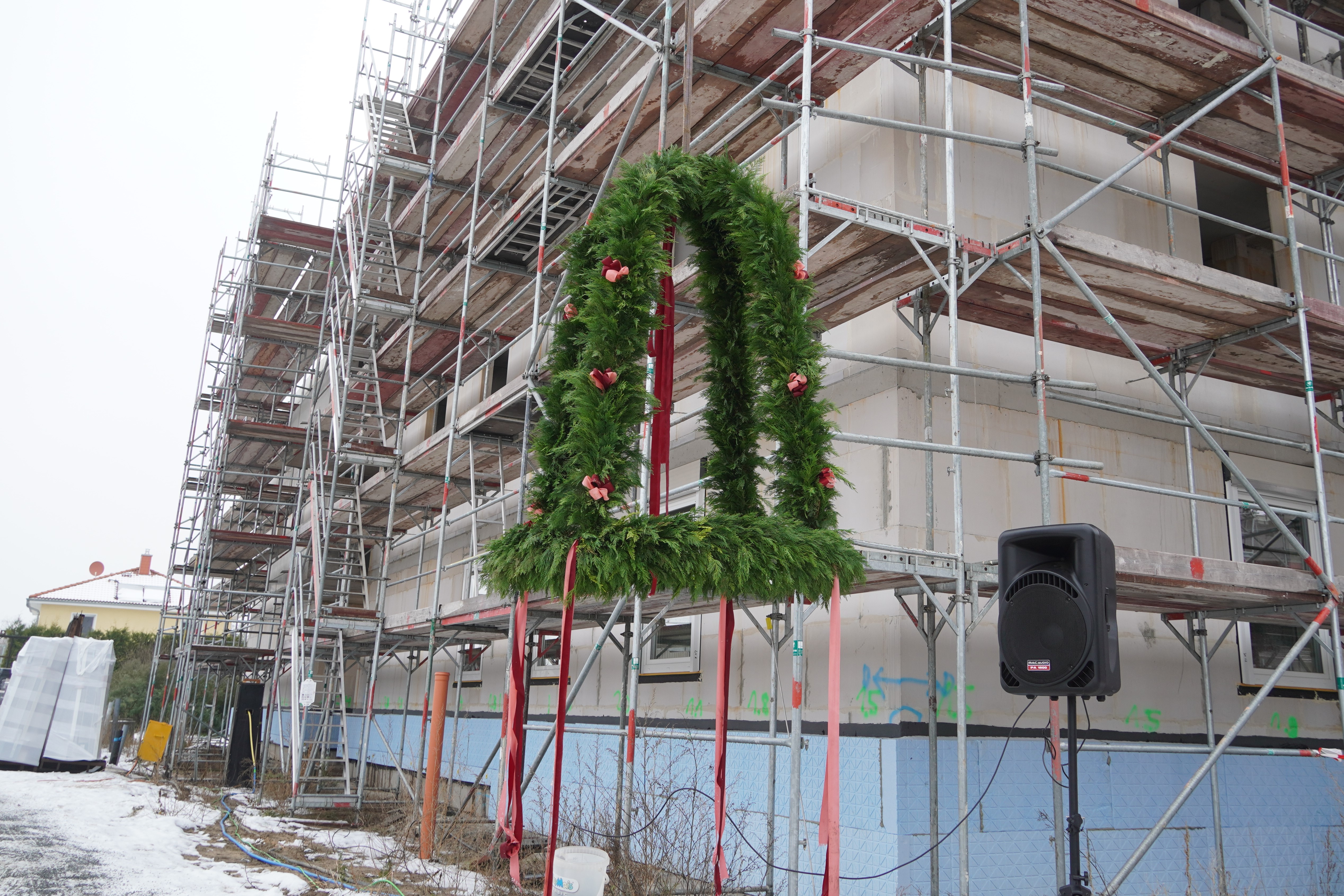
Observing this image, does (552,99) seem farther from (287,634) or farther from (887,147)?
(287,634)

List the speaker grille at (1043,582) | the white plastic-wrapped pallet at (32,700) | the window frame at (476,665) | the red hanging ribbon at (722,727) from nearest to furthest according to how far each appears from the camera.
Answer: the red hanging ribbon at (722,727), the speaker grille at (1043,582), the window frame at (476,665), the white plastic-wrapped pallet at (32,700)

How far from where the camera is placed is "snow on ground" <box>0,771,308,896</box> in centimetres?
854

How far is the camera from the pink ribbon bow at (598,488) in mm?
3789

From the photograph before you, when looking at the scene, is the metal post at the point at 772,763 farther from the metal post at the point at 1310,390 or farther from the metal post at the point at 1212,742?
the metal post at the point at 1310,390

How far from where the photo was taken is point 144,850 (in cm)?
1057

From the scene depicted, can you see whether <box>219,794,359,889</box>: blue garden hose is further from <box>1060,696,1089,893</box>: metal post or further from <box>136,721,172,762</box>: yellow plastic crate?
<box>136,721,172,762</box>: yellow plastic crate

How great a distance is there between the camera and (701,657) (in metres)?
9.33

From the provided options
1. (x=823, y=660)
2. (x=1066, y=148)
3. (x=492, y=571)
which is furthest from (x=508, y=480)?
(x=492, y=571)

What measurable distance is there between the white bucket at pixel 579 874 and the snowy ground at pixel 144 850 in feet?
13.1

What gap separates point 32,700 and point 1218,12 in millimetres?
24150

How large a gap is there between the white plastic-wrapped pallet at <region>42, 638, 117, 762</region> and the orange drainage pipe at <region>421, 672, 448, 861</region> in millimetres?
15438

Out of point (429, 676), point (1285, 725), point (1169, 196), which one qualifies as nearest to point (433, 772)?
point (429, 676)

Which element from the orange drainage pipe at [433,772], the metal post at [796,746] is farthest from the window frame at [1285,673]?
the orange drainage pipe at [433,772]

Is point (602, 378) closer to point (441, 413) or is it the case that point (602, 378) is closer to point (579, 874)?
point (579, 874)
